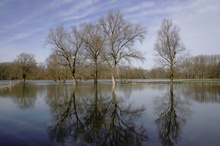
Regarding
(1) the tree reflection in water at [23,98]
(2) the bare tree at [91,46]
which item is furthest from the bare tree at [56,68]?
(1) the tree reflection in water at [23,98]

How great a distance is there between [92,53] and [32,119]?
105ft

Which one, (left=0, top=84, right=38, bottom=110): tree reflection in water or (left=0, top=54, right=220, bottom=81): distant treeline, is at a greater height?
(left=0, top=54, right=220, bottom=81): distant treeline

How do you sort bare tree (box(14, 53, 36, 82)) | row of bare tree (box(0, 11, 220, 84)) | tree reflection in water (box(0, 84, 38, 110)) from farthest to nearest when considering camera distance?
bare tree (box(14, 53, 36, 82)), row of bare tree (box(0, 11, 220, 84)), tree reflection in water (box(0, 84, 38, 110))

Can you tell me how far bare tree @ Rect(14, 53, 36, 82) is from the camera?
76.2m

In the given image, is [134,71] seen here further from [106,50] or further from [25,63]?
[25,63]

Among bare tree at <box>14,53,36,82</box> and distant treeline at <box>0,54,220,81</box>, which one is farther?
bare tree at <box>14,53,36,82</box>

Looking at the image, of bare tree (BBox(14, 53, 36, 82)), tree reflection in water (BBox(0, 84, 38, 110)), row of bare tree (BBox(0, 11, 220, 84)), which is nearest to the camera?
tree reflection in water (BBox(0, 84, 38, 110))

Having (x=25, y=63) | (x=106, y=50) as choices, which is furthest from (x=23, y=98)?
(x=25, y=63)

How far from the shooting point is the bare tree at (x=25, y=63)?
76.2 metres

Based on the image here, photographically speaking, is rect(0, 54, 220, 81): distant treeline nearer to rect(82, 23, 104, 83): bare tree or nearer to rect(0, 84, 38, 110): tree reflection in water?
rect(82, 23, 104, 83): bare tree

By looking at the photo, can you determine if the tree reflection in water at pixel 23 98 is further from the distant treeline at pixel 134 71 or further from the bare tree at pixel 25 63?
the bare tree at pixel 25 63

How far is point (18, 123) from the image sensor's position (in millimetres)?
7547

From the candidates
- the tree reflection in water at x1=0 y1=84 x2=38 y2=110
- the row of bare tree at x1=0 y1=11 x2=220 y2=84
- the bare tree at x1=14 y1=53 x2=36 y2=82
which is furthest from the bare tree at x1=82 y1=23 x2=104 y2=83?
the bare tree at x1=14 y1=53 x2=36 y2=82

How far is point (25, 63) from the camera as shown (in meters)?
77.7
